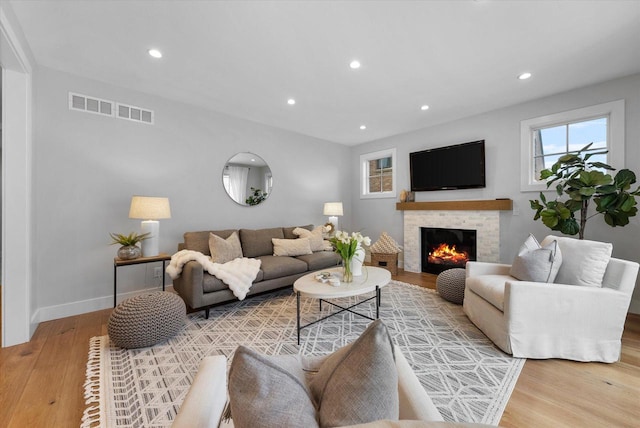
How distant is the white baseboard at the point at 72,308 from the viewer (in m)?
2.72

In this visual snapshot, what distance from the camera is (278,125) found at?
14.9 ft

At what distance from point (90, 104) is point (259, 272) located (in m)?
2.67

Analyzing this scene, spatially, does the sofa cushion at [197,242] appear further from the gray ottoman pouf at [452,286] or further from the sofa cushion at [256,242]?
the gray ottoman pouf at [452,286]

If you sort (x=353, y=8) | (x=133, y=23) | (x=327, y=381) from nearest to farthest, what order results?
(x=327, y=381), (x=353, y=8), (x=133, y=23)

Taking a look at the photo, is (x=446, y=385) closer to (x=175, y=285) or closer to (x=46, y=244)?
(x=175, y=285)

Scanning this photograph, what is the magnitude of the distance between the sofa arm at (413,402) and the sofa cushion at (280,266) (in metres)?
2.51

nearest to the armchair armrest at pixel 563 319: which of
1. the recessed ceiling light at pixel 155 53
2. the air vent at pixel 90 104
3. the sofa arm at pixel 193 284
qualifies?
the sofa arm at pixel 193 284

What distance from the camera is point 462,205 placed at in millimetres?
4133

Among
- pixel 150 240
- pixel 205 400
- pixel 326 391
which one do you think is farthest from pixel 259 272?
pixel 326 391

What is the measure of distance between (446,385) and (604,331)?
1.33m

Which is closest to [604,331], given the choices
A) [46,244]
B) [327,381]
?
[327,381]

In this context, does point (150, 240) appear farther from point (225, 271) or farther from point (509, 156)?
point (509, 156)

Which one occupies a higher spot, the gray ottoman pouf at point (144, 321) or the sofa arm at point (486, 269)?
the sofa arm at point (486, 269)

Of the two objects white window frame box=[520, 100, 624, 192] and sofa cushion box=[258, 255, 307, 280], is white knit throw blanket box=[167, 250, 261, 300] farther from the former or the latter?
white window frame box=[520, 100, 624, 192]
